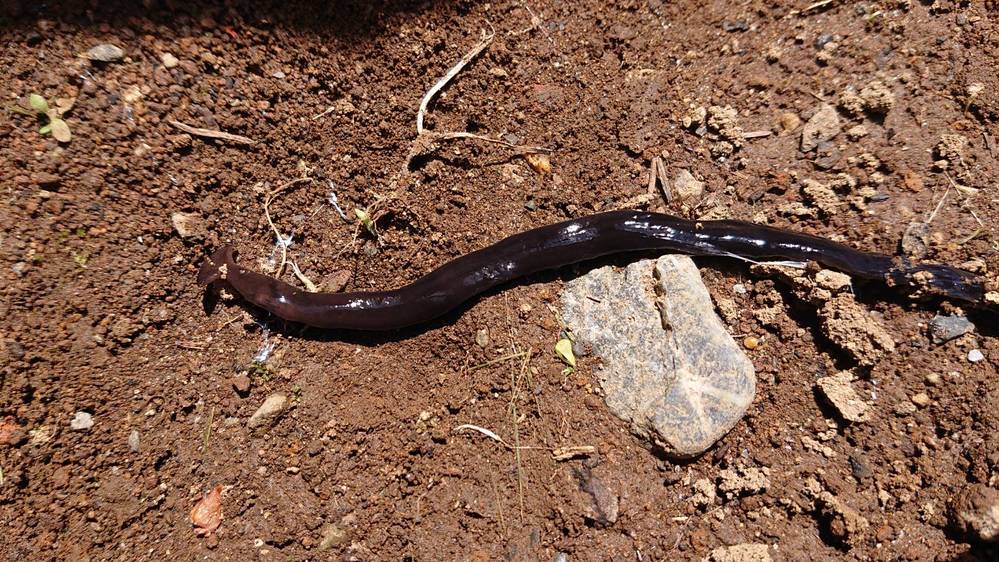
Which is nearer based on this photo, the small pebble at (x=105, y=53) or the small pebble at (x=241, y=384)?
the small pebble at (x=105, y=53)

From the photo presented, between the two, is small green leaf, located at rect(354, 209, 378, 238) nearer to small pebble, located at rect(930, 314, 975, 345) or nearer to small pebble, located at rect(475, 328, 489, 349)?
small pebble, located at rect(475, 328, 489, 349)

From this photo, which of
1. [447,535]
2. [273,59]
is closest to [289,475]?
[447,535]

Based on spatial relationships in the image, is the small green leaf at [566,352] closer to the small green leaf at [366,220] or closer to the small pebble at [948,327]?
the small green leaf at [366,220]

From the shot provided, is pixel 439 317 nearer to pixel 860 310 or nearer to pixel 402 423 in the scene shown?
pixel 402 423

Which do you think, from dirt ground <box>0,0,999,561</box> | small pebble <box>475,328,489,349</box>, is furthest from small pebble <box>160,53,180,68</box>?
small pebble <box>475,328,489,349</box>

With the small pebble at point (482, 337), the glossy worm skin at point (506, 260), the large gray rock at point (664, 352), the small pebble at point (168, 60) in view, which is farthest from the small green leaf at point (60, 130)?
the large gray rock at point (664, 352)

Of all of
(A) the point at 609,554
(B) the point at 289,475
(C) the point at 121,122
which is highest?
(C) the point at 121,122
